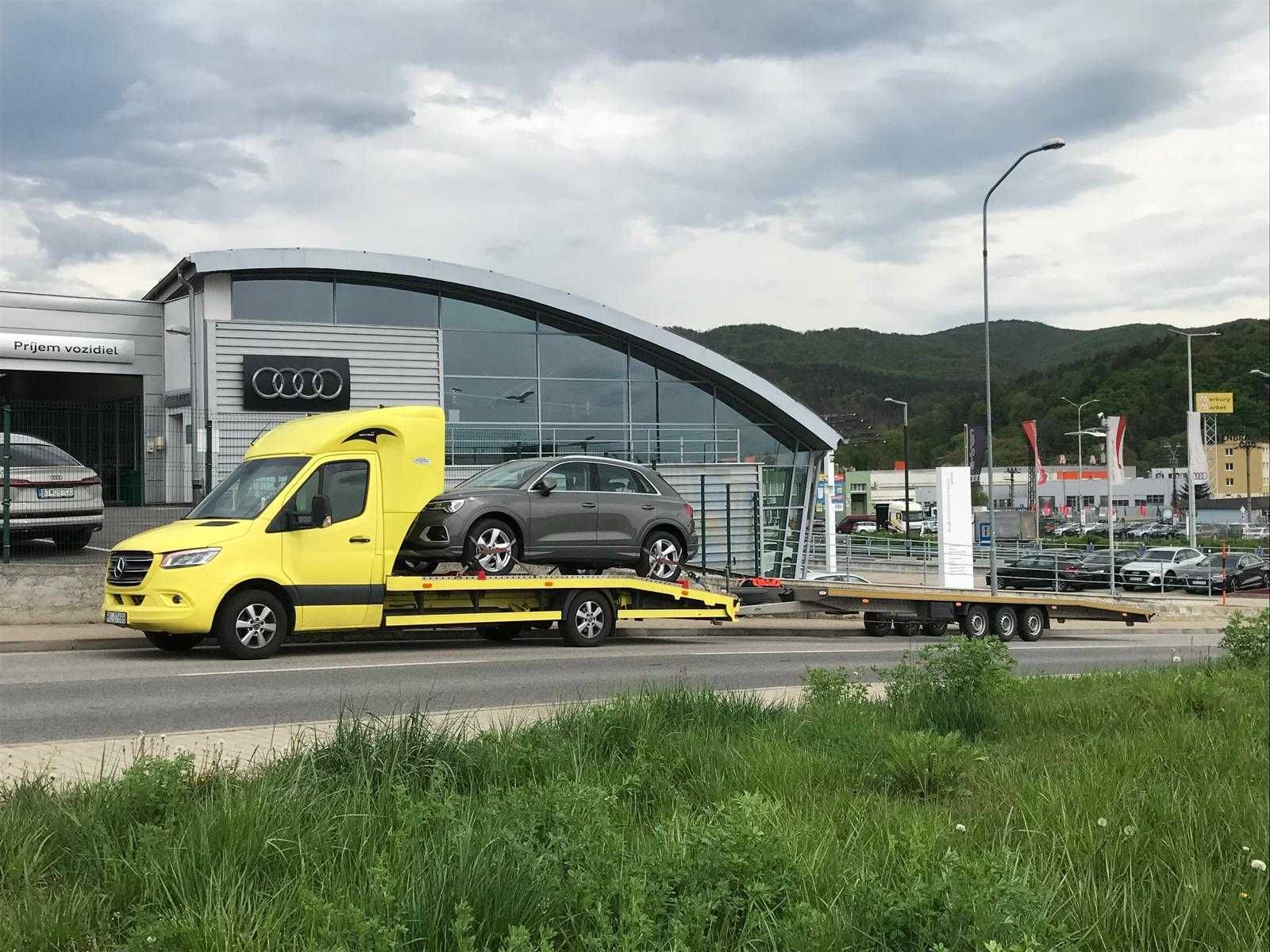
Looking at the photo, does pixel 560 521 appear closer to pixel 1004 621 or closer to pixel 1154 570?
pixel 1004 621

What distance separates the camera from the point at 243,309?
28797mm

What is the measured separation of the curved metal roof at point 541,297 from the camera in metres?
28.2

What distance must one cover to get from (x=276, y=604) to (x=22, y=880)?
9.56m

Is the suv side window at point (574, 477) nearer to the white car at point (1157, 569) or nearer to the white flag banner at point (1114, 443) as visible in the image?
the white flag banner at point (1114, 443)

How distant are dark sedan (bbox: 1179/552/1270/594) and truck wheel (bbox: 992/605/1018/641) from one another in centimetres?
2788

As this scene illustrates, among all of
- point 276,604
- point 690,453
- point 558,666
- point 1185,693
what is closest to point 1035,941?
point 1185,693

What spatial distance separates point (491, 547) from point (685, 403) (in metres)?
19.1

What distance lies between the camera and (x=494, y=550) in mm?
15789

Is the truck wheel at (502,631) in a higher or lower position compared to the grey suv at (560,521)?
lower

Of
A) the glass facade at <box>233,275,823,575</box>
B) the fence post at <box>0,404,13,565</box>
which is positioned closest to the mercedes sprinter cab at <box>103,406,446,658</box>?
the fence post at <box>0,404,13,565</box>

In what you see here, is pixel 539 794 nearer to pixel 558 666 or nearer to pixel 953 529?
pixel 558 666

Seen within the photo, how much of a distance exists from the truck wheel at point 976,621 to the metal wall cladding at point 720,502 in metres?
4.56

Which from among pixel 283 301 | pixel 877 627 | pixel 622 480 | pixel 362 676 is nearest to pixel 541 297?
pixel 283 301

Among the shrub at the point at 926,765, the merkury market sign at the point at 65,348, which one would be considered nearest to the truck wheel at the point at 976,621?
the shrub at the point at 926,765
